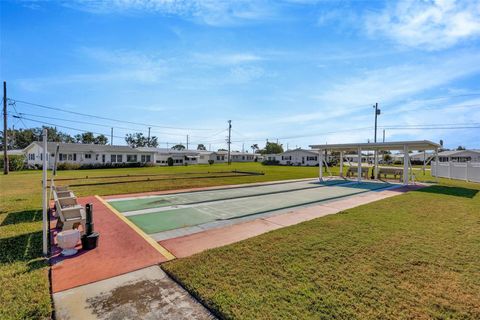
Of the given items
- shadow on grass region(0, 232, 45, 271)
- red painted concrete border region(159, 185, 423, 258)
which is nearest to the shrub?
shadow on grass region(0, 232, 45, 271)

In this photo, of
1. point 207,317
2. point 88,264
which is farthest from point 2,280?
point 207,317

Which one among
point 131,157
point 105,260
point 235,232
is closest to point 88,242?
point 105,260

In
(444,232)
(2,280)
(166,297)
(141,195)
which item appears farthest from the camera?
(141,195)

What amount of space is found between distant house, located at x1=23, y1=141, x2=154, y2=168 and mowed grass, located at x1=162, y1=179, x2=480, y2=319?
36154mm

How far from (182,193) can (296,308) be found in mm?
9352

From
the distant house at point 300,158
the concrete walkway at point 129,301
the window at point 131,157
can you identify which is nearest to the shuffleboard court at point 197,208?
the concrete walkway at point 129,301

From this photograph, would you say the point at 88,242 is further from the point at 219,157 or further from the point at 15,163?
the point at 219,157

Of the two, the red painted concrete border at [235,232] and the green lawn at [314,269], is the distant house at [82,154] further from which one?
the red painted concrete border at [235,232]

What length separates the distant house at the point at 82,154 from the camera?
111 ft

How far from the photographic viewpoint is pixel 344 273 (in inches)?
145

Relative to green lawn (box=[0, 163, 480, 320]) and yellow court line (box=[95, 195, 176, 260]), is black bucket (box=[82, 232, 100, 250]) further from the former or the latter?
yellow court line (box=[95, 195, 176, 260])

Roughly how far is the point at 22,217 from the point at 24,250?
325cm

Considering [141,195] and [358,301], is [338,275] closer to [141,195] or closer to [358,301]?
[358,301]

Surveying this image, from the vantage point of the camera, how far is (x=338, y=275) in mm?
3631
